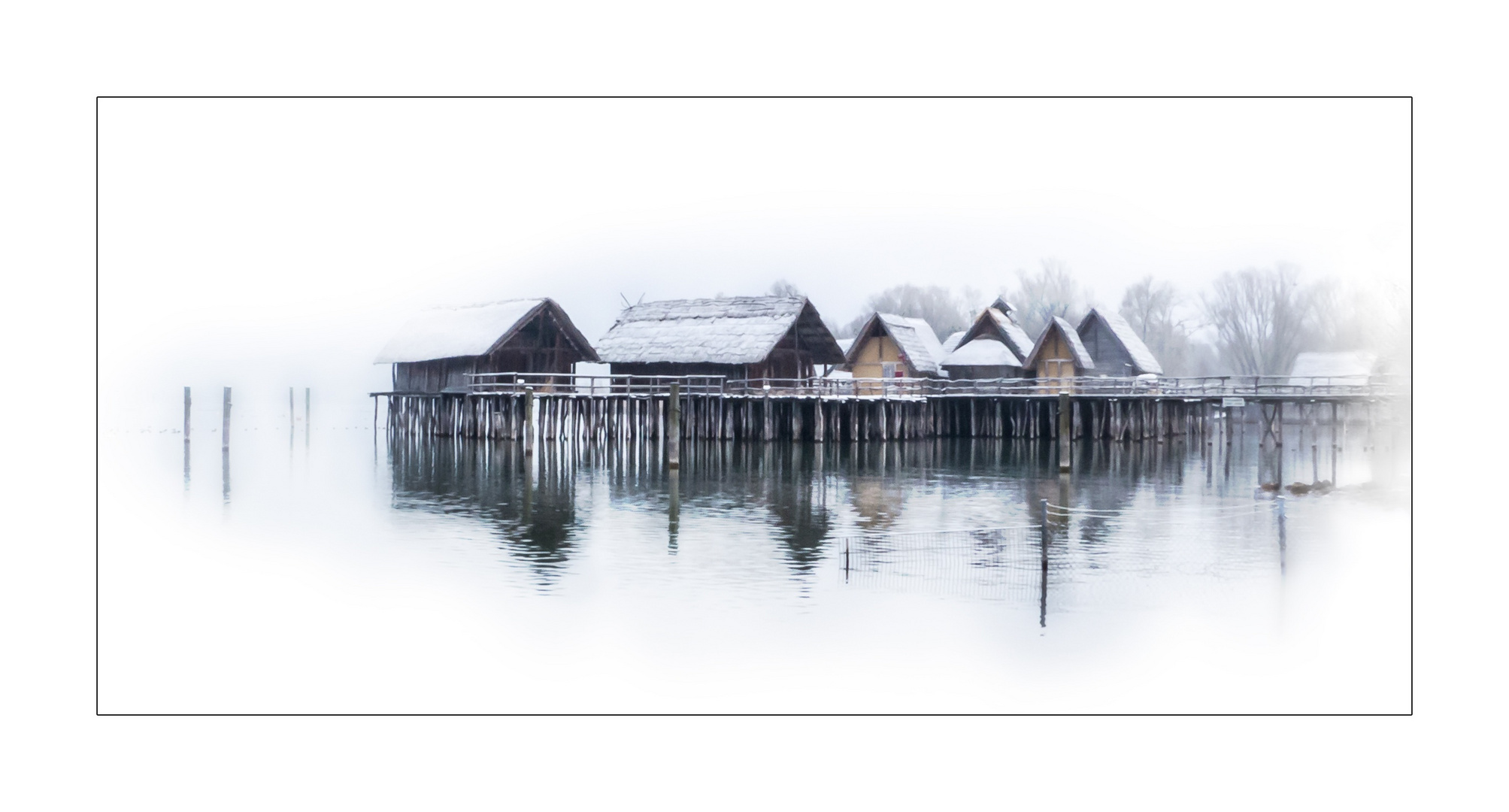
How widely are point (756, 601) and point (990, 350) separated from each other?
37880 mm

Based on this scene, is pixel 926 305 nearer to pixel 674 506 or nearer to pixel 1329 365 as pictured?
pixel 1329 365

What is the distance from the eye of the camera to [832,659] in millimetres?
12703

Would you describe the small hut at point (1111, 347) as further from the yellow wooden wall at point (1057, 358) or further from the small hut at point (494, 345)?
the small hut at point (494, 345)

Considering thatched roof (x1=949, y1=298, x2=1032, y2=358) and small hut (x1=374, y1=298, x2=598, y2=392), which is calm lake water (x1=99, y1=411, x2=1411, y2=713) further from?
thatched roof (x1=949, y1=298, x2=1032, y2=358)

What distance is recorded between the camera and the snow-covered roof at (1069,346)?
158 feet

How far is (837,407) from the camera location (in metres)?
42.4

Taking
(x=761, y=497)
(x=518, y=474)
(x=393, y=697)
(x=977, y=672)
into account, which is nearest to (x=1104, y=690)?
(x=977, y=672)

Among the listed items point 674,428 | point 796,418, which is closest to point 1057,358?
point 796,418

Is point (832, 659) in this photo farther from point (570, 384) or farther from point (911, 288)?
point (911, 288)

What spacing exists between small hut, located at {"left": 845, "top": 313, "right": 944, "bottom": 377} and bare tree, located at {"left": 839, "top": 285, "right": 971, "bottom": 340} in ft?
102

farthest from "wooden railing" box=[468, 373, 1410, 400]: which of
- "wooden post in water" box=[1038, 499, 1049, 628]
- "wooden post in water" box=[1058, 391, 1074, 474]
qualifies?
"wooden post in water" box=[1038, 499, 1049, 628]

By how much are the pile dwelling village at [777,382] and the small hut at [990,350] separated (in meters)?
0.08

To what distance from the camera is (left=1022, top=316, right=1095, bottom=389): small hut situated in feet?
158

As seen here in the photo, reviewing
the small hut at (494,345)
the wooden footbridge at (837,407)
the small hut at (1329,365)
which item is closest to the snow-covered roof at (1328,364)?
the small hut at (1329,365)
